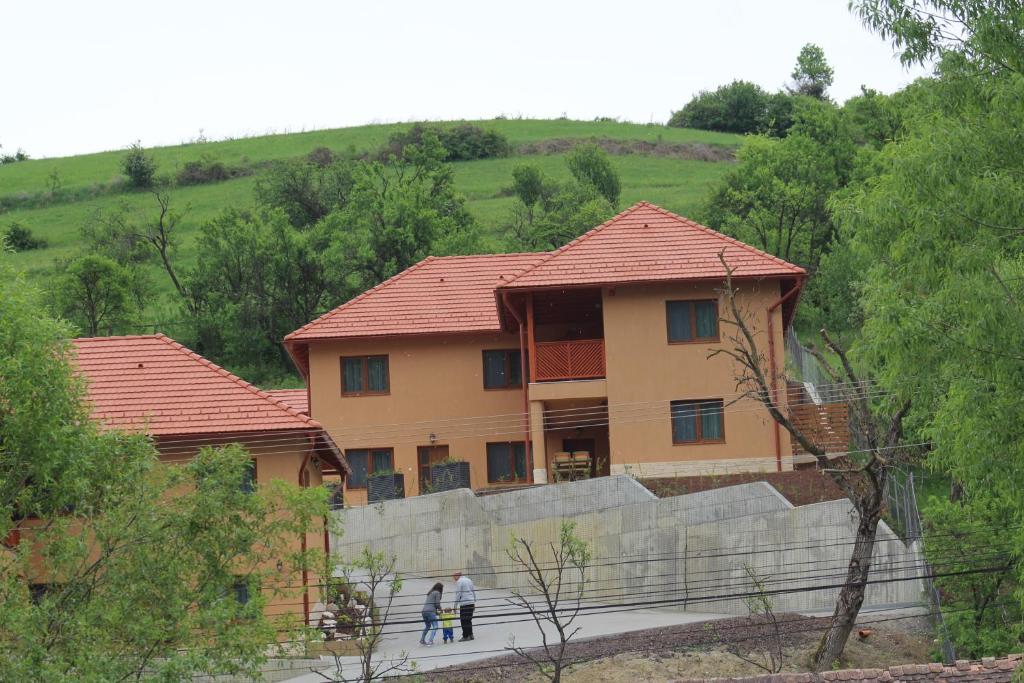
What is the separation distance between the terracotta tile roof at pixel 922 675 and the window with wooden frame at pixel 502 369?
18.3 m

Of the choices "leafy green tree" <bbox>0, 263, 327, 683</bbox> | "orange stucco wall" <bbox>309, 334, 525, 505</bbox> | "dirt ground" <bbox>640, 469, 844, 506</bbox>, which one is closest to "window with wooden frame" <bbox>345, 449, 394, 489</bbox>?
"orange stucco wall" <bbox>309, 334, 525, 505</bbox>

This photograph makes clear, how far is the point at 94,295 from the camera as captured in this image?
6125cm

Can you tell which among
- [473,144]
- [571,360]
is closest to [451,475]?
[571,360]

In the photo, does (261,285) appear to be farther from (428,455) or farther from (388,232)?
(428,455)

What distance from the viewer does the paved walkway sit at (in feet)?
91.6

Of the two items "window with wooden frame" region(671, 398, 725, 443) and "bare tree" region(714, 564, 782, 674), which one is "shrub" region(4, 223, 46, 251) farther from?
"bare tree" region(714, 564, 782, 674)

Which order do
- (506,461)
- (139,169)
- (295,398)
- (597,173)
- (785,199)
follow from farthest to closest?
(139,169) < (597,173) < (785,199) < (295,398) < (506,461)

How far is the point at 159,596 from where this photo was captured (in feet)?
66.5

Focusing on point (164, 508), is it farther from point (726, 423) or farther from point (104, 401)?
point (726, 423)

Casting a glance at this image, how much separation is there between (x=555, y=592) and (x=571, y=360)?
25.4 ft

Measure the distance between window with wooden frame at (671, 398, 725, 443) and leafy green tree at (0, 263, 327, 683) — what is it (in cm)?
1641

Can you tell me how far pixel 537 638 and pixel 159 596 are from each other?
1038 centimetres

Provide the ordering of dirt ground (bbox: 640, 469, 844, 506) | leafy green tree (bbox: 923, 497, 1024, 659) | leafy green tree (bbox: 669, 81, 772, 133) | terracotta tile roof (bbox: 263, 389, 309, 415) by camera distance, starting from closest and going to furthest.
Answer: leafy green tree (bbox: 923, 497, 1024, 659) < dirt ground (bbox: 640, 469, 844, 506) < terracotta tile roof (bbox: 263, 389, 309, 415) < leafy green tree (bbox: 669, 81, 772, 133)

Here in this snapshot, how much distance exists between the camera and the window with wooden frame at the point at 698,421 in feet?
122
